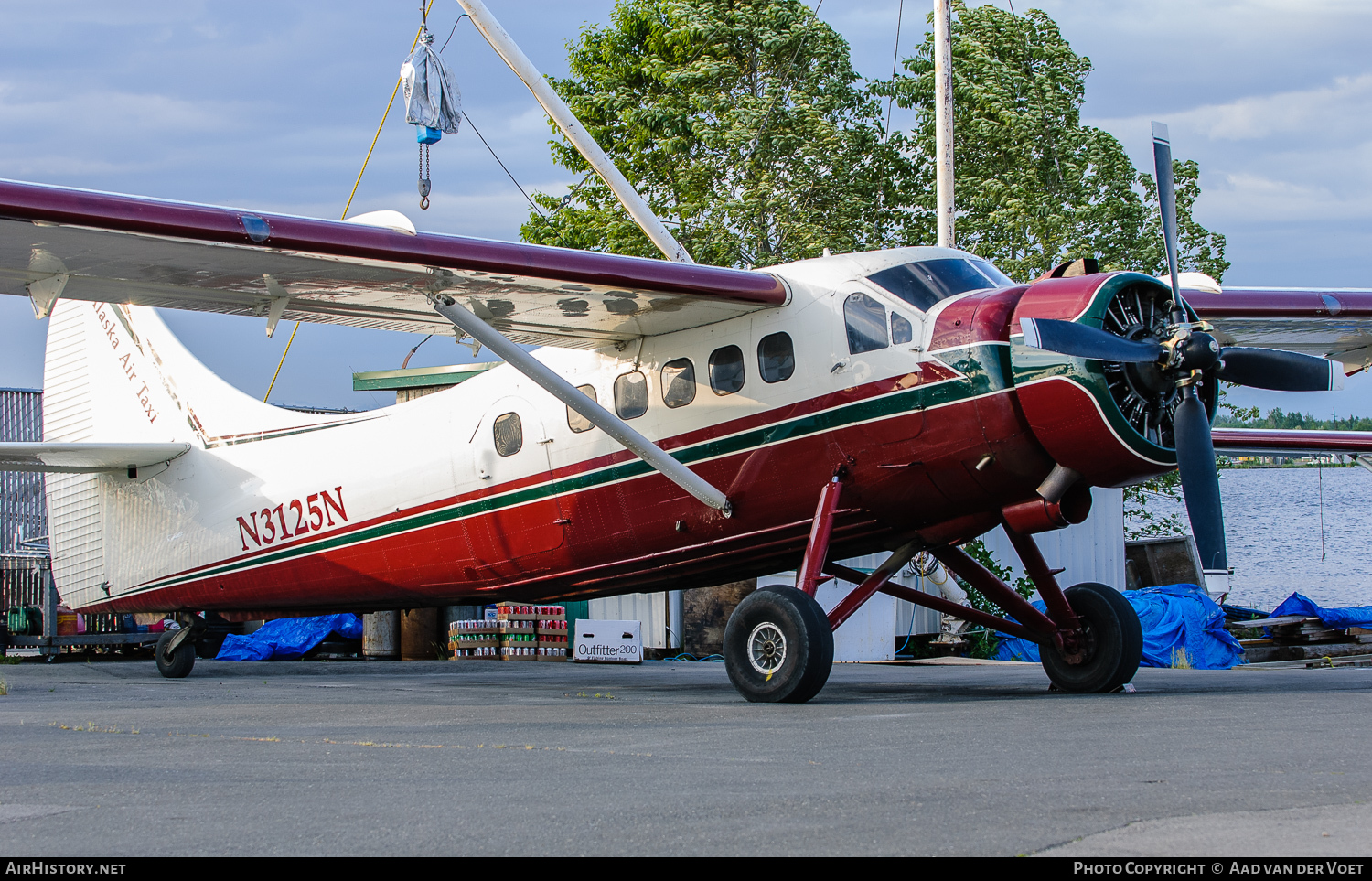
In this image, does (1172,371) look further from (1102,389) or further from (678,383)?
(678,383)

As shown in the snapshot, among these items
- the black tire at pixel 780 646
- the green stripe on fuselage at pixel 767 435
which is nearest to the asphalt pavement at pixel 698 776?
the black tire at pixel 780 646

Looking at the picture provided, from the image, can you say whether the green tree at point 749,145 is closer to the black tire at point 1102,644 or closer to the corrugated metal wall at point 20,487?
the corrugated metal wall at point 20,487

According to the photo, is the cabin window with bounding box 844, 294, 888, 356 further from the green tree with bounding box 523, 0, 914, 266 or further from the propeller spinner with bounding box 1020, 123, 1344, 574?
the green tree with bounding box 523, 0, 914, 266

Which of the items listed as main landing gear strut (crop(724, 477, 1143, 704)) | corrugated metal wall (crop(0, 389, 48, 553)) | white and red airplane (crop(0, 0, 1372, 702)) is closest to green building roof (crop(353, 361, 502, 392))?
corrugated metal wall (crop(0, 389, 48, 553))

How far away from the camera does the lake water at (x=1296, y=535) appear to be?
63.7 m

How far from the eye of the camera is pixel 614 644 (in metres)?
18.0

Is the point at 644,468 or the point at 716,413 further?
the point at 644,468

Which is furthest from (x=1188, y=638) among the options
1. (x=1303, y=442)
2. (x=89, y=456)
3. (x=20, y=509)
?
(x=20, y=509)

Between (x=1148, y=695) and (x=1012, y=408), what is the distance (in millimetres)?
2799

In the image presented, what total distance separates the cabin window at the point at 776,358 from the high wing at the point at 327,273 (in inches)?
12.1

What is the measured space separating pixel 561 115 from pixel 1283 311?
8.39m

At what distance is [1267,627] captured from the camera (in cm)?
1880

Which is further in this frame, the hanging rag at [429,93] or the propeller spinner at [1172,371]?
the hanging rag at [429,93]
